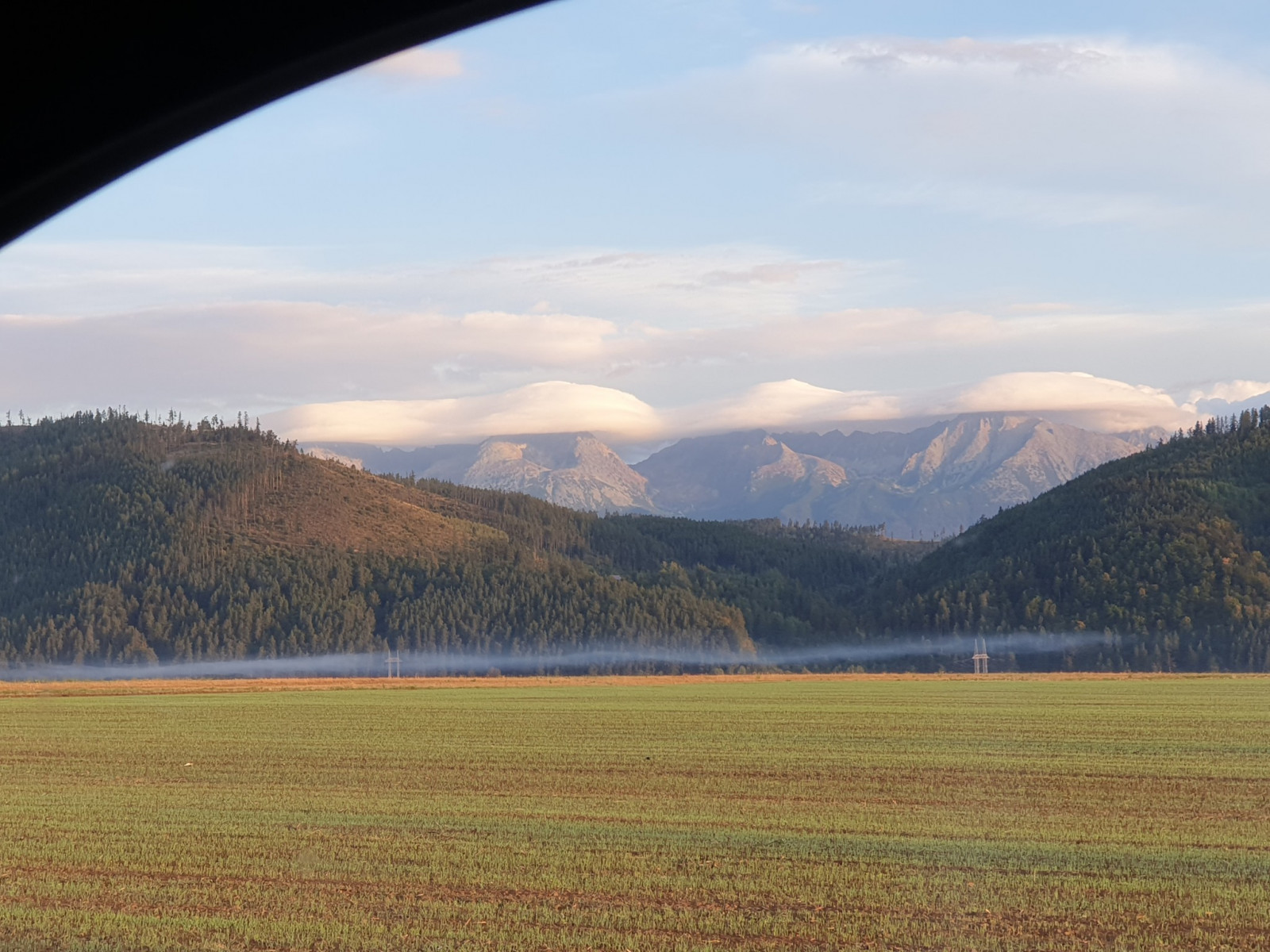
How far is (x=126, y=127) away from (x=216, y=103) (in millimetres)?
278

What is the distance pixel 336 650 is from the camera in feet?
536

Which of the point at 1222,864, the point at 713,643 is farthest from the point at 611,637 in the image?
the point at 1222,864

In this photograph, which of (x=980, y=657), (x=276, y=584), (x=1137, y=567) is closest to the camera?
(x=980, y=657)

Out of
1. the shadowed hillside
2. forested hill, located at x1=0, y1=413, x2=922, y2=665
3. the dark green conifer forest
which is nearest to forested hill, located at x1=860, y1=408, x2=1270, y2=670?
the dark green conifer forest

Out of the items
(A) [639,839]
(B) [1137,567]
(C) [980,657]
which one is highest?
(B) [1137,567]

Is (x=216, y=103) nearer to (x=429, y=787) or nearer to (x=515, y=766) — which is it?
(x=429, y=787)

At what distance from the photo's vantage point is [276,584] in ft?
559

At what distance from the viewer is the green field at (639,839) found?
50.4 feet

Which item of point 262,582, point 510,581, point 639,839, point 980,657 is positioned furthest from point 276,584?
point 639,839

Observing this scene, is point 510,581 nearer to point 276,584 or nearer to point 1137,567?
point 276,584

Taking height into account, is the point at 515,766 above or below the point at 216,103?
below

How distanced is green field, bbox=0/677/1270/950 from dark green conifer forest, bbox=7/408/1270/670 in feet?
354

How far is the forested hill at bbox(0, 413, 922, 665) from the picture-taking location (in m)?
164

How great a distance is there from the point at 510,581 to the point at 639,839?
519ft
